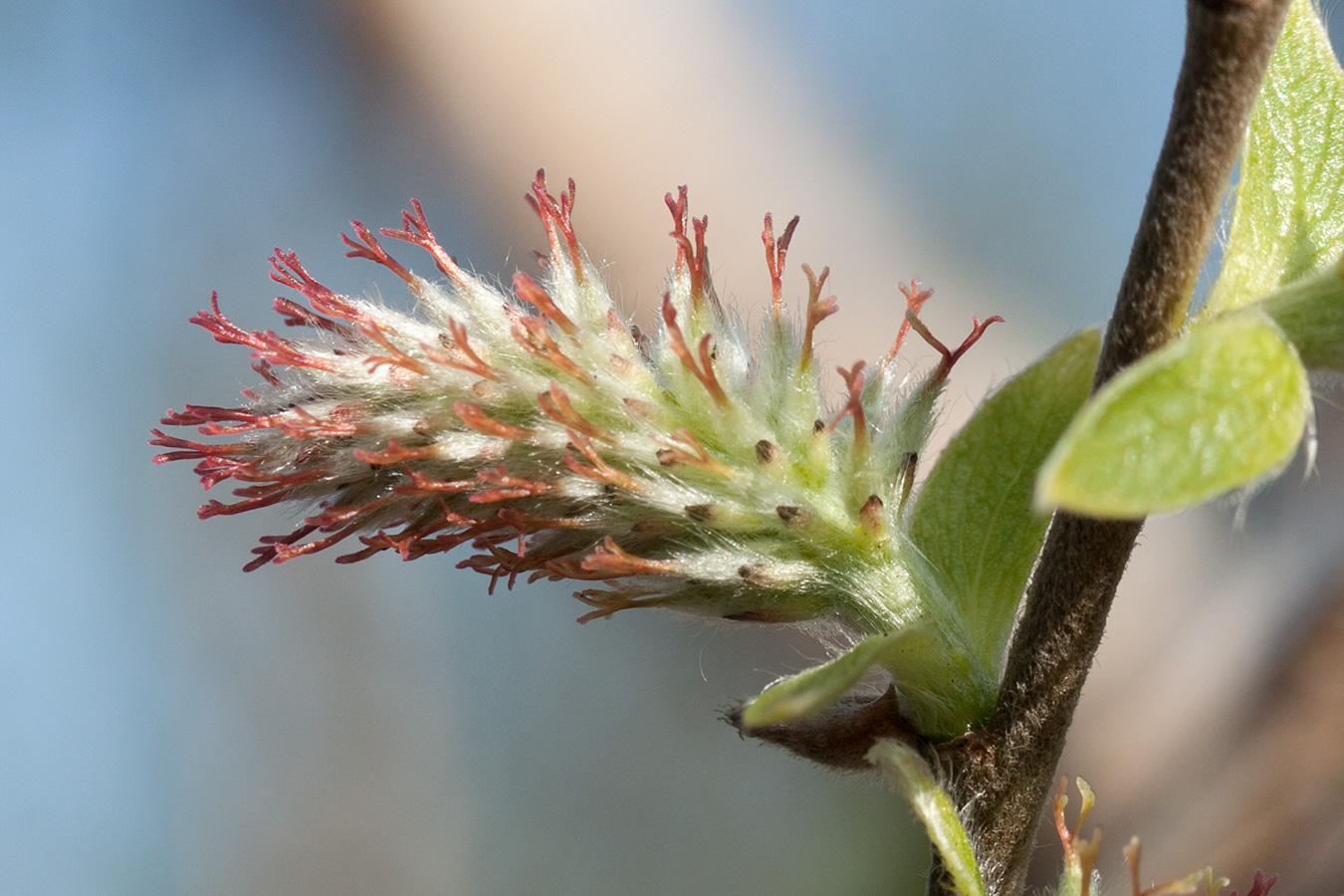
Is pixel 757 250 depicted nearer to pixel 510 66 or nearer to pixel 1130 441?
pixel 510 66

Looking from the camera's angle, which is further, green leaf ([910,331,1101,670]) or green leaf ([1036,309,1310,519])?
green leaf ([910,331,1101,670])

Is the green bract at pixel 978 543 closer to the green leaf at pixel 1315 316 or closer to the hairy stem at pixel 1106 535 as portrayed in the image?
the hairy stem at pixel 1106 535

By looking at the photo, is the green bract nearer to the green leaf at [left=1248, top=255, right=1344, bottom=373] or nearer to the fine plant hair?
the fine plant hair

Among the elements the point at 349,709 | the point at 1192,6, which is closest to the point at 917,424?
the point at 1192,6

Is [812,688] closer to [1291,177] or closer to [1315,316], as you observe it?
[1315,316]

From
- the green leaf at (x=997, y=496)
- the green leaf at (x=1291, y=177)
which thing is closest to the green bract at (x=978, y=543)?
the green leaf at (x=997, y=496)

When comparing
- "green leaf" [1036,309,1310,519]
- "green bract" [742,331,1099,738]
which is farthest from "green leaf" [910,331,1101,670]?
"green leaf" [1036,309,1310,519]

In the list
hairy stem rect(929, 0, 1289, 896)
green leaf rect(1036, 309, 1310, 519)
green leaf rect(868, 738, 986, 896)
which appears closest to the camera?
green leaf rect(1036, 309, 1310, 519)
